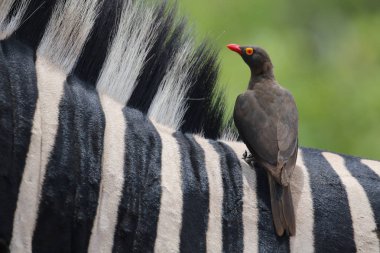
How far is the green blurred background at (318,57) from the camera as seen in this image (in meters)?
3.13

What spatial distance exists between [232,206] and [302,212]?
0.37 ft

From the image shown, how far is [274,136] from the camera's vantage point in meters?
1.52

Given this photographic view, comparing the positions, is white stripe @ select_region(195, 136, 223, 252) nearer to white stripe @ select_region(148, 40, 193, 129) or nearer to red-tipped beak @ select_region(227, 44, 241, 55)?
white stripe @ select_region(148, 40, 193, 129)

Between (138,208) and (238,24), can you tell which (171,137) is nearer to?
(138,208)

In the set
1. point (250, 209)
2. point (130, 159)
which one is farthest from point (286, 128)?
point (130, 159)

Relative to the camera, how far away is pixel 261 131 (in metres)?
1.53

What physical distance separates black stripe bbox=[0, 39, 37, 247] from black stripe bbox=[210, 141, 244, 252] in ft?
0.99

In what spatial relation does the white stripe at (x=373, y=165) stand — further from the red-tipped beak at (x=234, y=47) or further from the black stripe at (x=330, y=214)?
the red-tipped beak at (x=234, y=47)

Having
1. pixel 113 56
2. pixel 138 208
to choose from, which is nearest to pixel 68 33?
pixel 113 56

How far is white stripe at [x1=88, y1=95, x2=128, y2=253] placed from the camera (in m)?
1.25

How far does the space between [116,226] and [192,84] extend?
35 cm

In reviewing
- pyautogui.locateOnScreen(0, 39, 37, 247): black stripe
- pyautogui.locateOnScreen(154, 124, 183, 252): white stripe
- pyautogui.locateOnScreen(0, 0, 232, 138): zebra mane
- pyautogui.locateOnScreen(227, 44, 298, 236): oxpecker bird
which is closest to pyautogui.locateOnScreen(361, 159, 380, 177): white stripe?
pyautogui.locateOnScreen(227, 44, 298, 236): oxpecker bird

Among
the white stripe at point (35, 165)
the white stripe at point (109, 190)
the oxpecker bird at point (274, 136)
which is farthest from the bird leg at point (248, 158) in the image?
the white stripe at point (35, 165)

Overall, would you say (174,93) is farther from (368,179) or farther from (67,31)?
(368,179)
